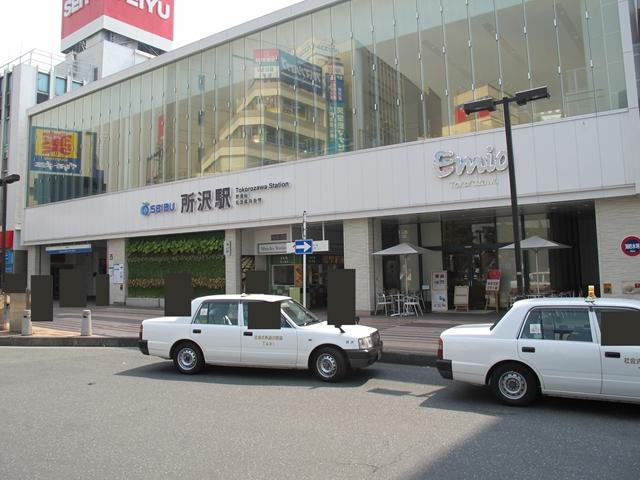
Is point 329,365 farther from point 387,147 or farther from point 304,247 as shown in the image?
point 387,147

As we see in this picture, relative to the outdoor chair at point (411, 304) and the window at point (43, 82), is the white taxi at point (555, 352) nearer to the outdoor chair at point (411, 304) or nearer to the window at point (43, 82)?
the outdoor chair at point (411, 304)

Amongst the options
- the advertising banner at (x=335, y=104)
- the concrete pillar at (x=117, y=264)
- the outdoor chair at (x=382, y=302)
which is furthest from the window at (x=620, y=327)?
the concrete pillar at (x=117, y=264)

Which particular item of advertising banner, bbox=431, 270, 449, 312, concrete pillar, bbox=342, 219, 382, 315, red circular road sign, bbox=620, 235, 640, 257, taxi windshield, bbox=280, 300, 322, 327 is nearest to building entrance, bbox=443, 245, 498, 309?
advertising banner, bbox=431, 270, 449, 312

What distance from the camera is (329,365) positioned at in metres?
8.77

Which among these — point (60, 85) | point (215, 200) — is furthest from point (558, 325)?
point (60, 85)

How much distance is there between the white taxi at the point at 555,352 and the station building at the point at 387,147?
28.7ft

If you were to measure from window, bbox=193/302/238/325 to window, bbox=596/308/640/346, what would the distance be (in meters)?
5.91

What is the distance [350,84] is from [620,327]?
50.0 feet

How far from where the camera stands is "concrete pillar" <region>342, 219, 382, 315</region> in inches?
732

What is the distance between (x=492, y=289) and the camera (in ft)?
60.0

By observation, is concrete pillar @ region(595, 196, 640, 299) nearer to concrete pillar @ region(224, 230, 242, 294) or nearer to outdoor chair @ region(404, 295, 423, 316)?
outdoor chair @ region(404, 295, 423, 316)

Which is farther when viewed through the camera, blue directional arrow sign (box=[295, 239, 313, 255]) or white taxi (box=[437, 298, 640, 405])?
blue directional arrow sign (box=[295, 239, 313, 255])

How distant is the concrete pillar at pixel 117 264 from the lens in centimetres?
2761

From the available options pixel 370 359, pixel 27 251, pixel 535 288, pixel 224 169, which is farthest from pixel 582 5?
pixel 27 251
